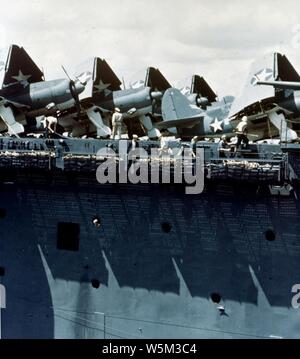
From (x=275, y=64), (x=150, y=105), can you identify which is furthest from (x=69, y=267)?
(x=150, y=105)

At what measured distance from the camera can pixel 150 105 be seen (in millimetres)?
40000

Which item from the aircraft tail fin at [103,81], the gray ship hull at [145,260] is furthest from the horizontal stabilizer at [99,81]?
the gray ship hull at [145,260]

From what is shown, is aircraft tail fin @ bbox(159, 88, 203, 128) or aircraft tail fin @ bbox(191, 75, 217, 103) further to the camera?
aircraft tail fin @ bbox(191, 75, 217, 103)

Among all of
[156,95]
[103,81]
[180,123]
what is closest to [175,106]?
[180,123]

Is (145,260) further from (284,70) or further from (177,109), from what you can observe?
(177,109)

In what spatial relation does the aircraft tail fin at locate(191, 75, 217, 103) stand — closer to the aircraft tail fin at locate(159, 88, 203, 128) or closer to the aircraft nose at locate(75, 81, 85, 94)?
the aircraft nose at locate(75, 81, 85, 94)

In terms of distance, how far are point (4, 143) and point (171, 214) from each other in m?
6.24

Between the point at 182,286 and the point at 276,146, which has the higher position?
the point at 276,146

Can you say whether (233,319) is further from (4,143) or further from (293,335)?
(4,143)

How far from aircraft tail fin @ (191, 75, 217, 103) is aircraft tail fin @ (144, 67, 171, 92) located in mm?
3453

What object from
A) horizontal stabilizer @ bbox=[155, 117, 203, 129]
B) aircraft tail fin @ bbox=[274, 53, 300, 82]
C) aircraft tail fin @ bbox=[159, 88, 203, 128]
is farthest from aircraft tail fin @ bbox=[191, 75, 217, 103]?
aircraft tail fin @ bbox=[274, 53, 300, 82]

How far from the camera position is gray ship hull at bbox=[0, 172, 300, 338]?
1841cm

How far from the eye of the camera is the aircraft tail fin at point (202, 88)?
4484 cm

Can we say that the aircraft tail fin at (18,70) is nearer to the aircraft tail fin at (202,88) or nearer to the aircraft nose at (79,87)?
the aircraft nose at (79,87)
